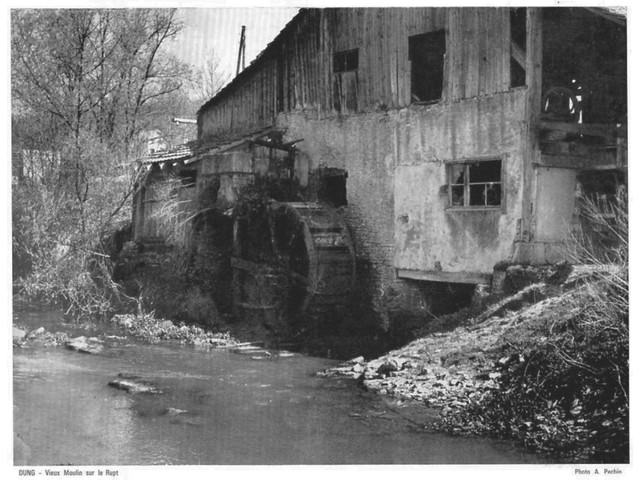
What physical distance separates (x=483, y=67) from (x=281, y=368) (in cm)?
570

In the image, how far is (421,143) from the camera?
12.7 meters

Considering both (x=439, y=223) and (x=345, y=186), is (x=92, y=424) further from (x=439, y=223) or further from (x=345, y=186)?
(x=345, y=186)

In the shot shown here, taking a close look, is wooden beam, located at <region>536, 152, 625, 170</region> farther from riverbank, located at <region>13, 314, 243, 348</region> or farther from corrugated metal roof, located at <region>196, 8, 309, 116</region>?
corrugated metal roof, located at <region>196, 8, 309, 116</region>

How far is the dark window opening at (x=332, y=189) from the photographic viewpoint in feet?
48.5

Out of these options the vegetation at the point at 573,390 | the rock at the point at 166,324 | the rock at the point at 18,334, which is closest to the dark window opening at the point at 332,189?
the rock at the point at 166,324

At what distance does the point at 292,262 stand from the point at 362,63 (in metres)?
4.18

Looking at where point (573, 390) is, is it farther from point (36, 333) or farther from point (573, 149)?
point (36, 333)

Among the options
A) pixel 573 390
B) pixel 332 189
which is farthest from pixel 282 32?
pixel 573 390

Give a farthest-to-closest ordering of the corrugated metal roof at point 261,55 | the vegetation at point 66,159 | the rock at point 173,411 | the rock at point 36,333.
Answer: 1. the corrugated metal roof at point 261,55
2. the vegetation at point 66,159
3. the rock at point 36,333
4. the rock at point 173,411

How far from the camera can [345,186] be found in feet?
48.9

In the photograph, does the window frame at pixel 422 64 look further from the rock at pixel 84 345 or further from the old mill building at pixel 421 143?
the rock at pixel 84 345

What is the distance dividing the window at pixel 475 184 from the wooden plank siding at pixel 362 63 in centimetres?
116
